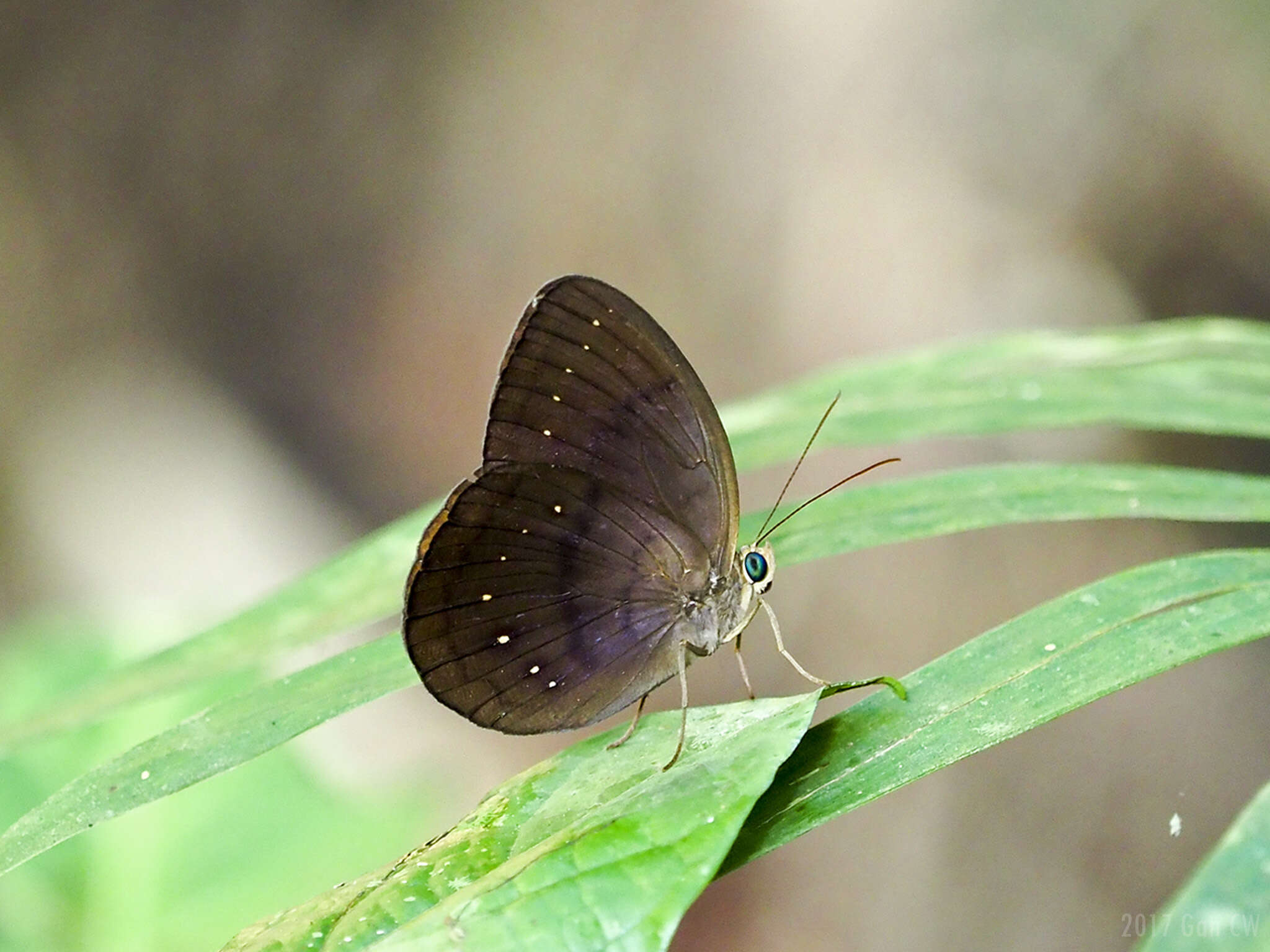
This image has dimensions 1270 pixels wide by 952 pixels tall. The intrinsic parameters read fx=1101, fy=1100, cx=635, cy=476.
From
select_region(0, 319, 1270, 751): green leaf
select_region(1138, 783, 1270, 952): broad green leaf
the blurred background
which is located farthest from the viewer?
the blurred background

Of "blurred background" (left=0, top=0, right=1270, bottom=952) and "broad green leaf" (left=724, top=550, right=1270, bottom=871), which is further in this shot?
"blurred background" (left=0, top=0, right=1270, bottom=952)

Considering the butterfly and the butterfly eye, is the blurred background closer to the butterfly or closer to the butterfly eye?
the butterfly

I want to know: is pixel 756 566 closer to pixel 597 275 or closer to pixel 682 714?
pixel 682 714

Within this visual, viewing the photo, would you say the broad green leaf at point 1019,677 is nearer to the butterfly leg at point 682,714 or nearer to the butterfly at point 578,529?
the butterfly leg at point 682,714

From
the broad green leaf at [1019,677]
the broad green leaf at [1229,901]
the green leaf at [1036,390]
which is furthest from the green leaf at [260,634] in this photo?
the broad green leaf at [1229,901]

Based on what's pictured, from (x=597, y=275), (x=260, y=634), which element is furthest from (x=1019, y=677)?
(x=597, y=275)

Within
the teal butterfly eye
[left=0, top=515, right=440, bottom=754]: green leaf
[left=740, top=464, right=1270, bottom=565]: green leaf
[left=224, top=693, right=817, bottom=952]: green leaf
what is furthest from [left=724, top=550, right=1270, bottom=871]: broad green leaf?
[left=0, top=515, right=440, bottom=754]: green leaf
